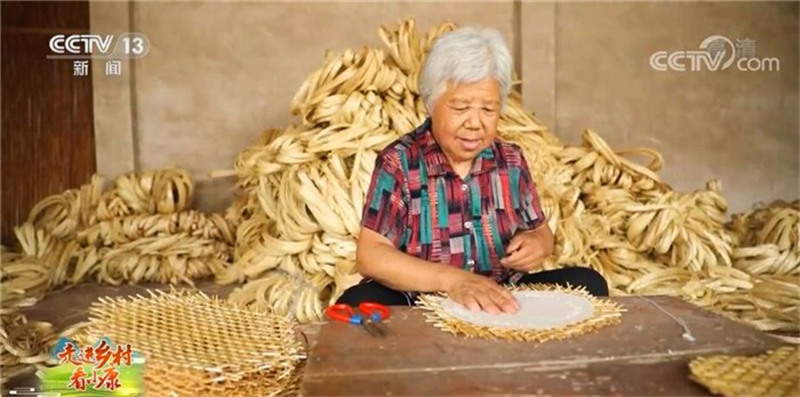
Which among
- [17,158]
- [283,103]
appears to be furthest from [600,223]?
[17,158]

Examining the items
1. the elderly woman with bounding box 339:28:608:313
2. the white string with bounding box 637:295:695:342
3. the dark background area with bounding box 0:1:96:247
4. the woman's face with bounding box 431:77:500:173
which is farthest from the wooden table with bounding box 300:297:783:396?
the dark background area with bounding box 0:1:96:247

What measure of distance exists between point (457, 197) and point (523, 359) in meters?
0.94

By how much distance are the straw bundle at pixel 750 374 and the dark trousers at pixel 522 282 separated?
2.86 feet

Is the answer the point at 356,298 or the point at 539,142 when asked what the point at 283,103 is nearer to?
the point at 539,142

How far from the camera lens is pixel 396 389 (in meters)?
1.22

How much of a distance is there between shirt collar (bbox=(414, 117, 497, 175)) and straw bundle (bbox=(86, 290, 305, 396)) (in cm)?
70

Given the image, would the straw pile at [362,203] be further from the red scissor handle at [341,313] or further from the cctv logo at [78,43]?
the red scissor handle at [341,313]

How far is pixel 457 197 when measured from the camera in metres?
2.23

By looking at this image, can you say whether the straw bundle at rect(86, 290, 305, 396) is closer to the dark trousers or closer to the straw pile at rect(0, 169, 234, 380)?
the dark trousers

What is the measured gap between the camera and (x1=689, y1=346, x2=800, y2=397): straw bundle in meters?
1.18

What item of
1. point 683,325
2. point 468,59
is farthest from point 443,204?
point 683,325

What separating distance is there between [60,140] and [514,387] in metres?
3.61

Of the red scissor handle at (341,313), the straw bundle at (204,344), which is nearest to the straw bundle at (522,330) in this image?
the red scissor handle at (341,313)

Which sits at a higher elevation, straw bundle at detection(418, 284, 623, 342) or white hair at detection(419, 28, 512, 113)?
white hair at detection(419, 28, 512, 113)
